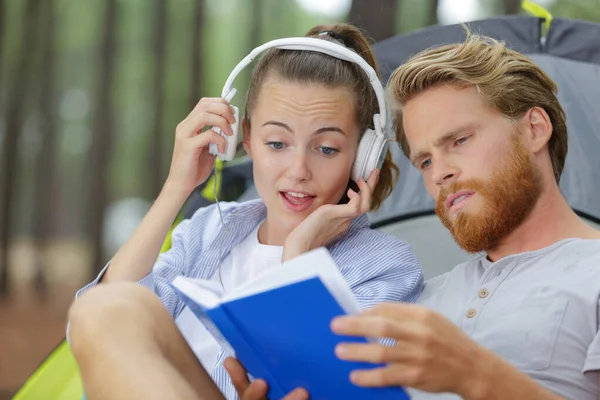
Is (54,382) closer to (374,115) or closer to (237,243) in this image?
(237,243)

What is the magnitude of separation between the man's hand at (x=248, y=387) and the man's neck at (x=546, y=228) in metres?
0.49

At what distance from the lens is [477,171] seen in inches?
48.8

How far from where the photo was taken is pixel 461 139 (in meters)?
1.28

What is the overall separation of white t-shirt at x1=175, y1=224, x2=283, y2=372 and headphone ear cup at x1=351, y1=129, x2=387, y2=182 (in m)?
0.22

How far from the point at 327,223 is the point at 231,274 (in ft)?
0.83

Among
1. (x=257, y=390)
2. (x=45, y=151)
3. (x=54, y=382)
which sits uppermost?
(x=257, y=390)

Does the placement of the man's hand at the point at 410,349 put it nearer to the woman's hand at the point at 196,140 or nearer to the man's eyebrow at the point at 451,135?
the man's eyebrow at the point at 451,135

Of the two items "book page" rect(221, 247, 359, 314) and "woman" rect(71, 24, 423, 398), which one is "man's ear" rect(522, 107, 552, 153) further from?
"book page" rect(221, 247, 359, 314)

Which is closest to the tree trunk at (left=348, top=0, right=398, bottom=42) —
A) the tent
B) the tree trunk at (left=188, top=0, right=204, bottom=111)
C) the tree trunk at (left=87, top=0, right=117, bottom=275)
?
the tent

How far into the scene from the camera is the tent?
71.1 inches

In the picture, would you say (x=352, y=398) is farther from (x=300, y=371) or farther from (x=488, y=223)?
(x=488, y=223)

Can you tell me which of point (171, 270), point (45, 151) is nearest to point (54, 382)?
point (171, 270)

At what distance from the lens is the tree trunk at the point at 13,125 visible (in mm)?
Answer: 6902

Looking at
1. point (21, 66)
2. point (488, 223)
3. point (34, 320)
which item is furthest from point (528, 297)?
point (21, 66)
